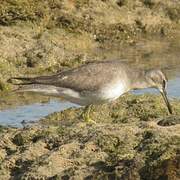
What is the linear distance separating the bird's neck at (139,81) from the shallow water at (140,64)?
151 cm

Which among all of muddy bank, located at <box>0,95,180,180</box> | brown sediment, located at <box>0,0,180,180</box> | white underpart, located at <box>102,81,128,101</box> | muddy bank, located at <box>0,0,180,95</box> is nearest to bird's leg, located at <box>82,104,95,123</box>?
brown sediment, located at <box>0,0,180,180</box>

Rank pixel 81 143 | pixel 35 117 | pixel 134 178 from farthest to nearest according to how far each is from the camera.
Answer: pixel 35 117
pixel 81 143
pixel 134 178

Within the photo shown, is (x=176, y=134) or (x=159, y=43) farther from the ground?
(x=159, y=43)

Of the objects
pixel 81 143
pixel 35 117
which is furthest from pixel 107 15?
pixel 81 143

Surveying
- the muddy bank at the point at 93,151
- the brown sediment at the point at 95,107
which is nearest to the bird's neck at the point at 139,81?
the brown sediment at the point at 95,107

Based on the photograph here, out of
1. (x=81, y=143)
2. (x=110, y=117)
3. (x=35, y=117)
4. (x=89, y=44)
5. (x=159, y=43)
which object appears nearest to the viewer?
(x=81, y=143)

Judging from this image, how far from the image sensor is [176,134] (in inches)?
340

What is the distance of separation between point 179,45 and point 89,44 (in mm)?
2520

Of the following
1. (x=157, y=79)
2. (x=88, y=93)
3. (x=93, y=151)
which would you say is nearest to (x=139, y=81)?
(x=157, y=79)

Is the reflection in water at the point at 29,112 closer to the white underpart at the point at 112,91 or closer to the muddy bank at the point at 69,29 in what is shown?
the muddy bank at the point at 69,29

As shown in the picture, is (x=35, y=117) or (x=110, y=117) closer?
(x=110, y=117)

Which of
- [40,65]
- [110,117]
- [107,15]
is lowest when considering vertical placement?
[110,117]

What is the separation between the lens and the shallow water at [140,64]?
514 inches

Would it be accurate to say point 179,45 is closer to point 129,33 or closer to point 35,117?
point 129,33
